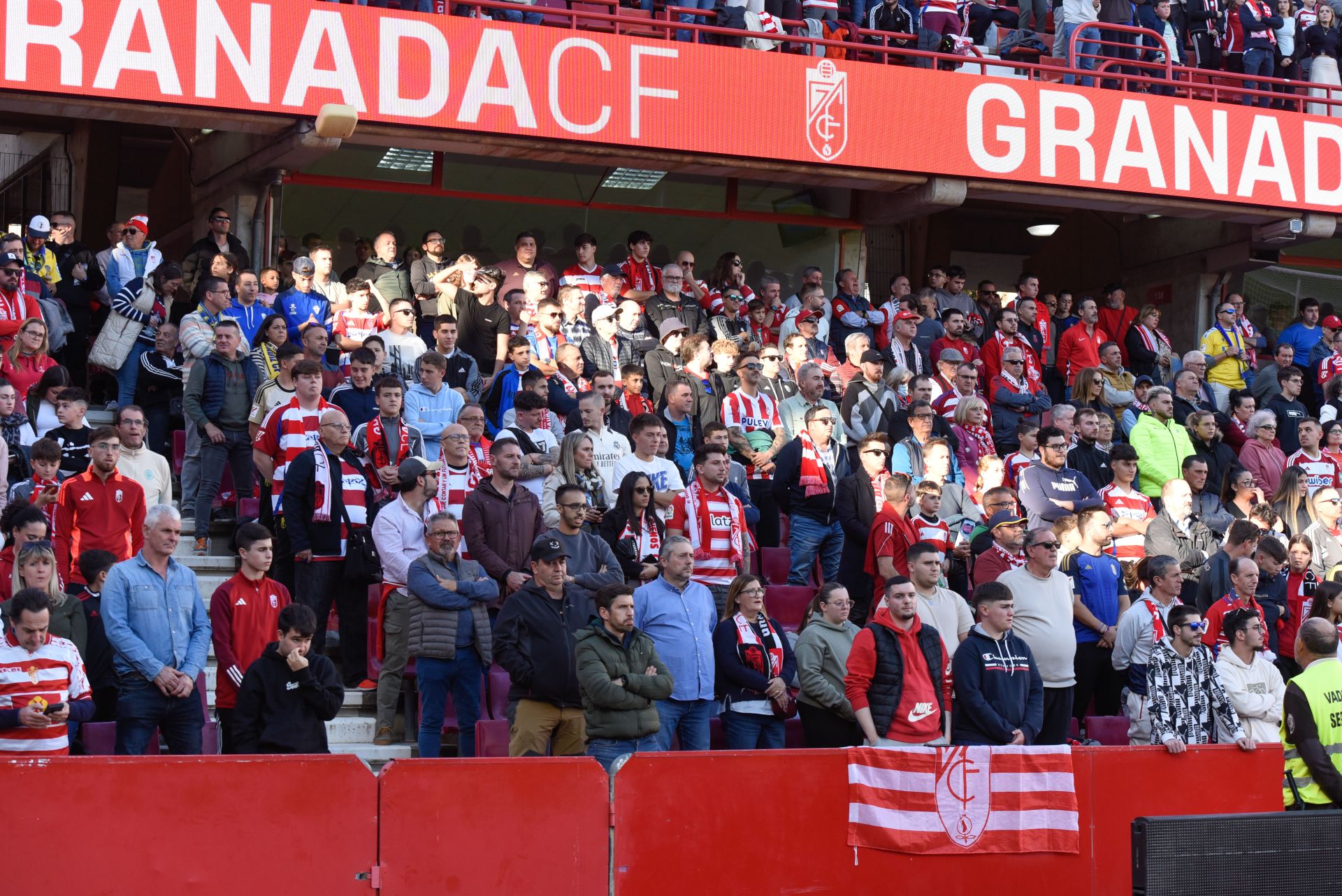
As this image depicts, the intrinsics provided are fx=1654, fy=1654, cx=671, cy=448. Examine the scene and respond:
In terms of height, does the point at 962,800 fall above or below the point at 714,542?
below

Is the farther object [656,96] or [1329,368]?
[1329,368]

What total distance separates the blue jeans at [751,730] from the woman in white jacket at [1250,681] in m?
2.50

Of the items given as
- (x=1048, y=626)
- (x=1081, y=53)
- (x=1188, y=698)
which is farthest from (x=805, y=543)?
(x=1081, y=53)

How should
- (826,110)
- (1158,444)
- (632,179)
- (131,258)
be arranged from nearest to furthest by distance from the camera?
(131,258) → (1158,444) → (826,110) → (632,179)

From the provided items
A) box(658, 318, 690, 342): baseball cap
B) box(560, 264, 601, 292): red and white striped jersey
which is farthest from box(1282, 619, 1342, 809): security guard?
box(560, 264, 601, 292): red and white striped jersey

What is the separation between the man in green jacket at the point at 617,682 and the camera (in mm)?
8438

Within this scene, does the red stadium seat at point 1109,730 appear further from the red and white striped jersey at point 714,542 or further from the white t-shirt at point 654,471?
the white t-shirt at point 654,471

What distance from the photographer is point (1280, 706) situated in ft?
31.2

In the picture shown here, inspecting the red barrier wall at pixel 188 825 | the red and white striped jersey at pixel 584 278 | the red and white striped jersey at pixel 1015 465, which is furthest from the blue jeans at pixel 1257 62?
the red barrier wall at pixel 188 825

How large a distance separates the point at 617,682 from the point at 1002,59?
12.2 meters

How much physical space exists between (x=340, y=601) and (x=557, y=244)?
8.41 metres

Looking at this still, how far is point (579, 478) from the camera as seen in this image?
11.0m

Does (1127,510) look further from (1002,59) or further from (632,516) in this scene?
(1002,59)

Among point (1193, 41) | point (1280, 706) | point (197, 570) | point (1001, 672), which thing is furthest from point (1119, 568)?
point (1193, 41)
